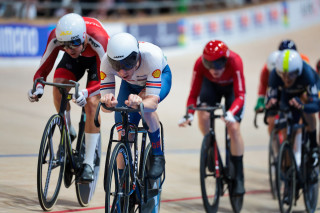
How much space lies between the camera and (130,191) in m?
3.51

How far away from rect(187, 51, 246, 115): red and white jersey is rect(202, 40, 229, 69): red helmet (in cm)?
10

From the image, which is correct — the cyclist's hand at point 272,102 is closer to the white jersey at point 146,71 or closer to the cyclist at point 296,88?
the cyclist at point 296,88

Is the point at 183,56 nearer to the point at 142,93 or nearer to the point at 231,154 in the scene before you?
the point at 231,154

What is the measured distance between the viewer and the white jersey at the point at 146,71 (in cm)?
364

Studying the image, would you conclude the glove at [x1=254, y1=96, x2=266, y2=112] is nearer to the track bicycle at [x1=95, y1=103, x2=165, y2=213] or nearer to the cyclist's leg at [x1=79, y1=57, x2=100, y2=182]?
the cyclist's leg at [x1=79, y1=57, x2=100, y2=182]

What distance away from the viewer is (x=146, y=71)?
3.70m

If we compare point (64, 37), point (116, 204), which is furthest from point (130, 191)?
point (64, 37)

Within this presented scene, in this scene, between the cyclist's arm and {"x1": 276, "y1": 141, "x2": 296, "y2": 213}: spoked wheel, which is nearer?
the cyclist's arm

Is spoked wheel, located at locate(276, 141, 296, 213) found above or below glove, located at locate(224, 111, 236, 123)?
below

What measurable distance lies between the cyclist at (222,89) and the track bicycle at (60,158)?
0.97 m

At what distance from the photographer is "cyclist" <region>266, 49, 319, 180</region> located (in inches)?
211

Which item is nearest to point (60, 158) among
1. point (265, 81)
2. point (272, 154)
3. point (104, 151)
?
point (272, 154)

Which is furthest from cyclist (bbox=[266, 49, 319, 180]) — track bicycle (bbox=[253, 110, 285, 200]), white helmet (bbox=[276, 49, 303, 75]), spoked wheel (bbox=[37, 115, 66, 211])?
spoked wheel (bbox=[37, 115, 66, 211])

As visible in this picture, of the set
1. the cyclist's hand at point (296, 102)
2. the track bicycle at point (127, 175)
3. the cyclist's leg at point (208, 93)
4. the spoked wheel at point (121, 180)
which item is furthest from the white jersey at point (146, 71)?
the cyclist's hand at point (296, 102)
